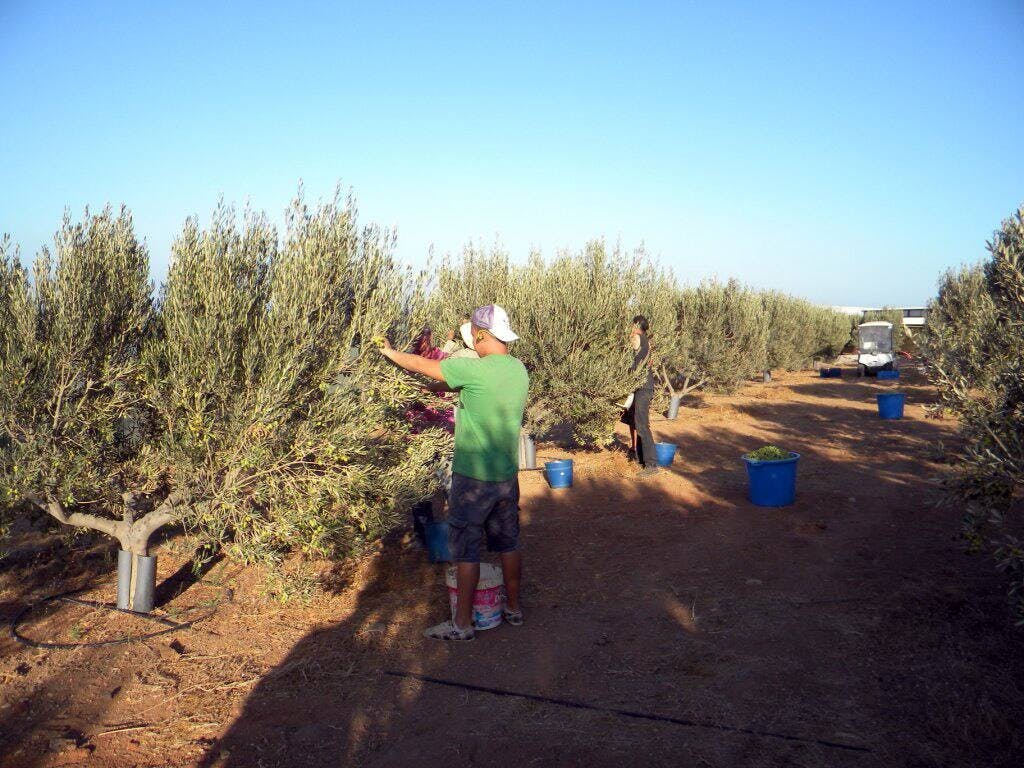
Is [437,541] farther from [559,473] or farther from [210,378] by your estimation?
[559,473]

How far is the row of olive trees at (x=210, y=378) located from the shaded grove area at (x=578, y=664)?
795 mm

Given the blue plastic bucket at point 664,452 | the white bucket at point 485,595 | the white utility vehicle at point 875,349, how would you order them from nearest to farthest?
1. the white bucket at point 485,595
2. the blue plastic bucket at point 664,452
3. the white utility vehicle at point 875,349

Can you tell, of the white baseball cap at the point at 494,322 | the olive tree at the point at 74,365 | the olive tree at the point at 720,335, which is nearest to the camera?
the olive tree at the point at 74,365

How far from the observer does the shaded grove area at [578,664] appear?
11.6 ft

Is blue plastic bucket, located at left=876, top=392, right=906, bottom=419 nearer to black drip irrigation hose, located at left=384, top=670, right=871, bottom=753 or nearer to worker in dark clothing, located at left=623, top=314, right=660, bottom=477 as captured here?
worker in dark clothing, located at left=623, top=314, right=660, bottom=477

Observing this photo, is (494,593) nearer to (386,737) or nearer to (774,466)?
(386,737)

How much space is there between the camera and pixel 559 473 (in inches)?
395

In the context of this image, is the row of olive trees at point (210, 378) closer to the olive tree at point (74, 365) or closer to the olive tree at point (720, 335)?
the olive tree at point (74, 365)

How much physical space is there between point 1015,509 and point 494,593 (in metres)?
6.08

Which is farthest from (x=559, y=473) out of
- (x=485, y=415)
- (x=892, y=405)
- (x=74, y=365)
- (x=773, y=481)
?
(x=892, y=405)

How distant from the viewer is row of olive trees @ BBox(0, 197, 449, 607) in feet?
14.8

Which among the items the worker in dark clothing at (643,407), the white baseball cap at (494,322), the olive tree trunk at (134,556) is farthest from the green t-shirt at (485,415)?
the worker in dark clothing at (643,407)

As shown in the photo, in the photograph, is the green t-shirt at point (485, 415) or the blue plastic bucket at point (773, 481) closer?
the green t-shirt at point (485, 415)

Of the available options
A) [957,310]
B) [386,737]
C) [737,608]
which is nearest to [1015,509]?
[737,608]
